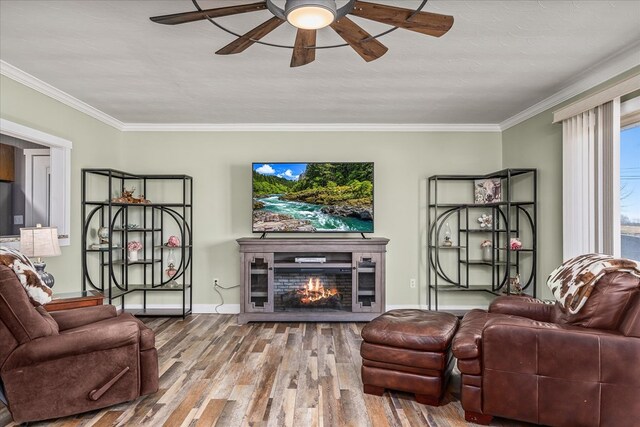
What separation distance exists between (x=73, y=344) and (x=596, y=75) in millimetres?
4324

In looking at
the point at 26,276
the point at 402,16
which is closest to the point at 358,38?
the point at 402,16

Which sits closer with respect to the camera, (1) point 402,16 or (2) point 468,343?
(1) point 402,16

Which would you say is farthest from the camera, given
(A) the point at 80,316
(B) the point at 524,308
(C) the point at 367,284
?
(C) the point at 367,284

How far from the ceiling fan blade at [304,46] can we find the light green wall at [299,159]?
→ 262 cm

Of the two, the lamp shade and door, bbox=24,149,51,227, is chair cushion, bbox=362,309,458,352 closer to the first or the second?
the lamp shade

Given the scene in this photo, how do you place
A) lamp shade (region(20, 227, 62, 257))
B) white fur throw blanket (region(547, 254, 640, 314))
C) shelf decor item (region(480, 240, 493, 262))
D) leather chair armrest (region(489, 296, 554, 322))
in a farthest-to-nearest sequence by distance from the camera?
shelf decor item (region(480, 240, 493, 262))
lamp shade (region(20, 227, 62, 257))
leather chair armrest (region(489, 296, 554, 322))
white fur throw blanket (region(547, 254, 640, 314))

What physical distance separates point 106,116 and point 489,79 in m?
4.18

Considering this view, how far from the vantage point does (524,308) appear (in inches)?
113

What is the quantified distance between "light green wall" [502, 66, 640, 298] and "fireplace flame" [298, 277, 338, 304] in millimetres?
2361

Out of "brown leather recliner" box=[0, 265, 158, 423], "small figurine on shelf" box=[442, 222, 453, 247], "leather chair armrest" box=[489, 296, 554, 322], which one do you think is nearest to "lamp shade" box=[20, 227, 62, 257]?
"brown leather recliner" box=[0, 265, 158, 423]

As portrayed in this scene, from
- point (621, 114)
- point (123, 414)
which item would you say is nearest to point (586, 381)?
point (621, 114)

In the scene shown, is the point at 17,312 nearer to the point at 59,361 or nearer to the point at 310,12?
the point at 59,361

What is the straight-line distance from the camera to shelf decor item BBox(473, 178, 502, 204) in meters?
4.59

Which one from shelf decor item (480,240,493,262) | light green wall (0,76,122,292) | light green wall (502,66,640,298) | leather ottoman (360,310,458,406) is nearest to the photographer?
leather ottoman (360,310,458,406)
